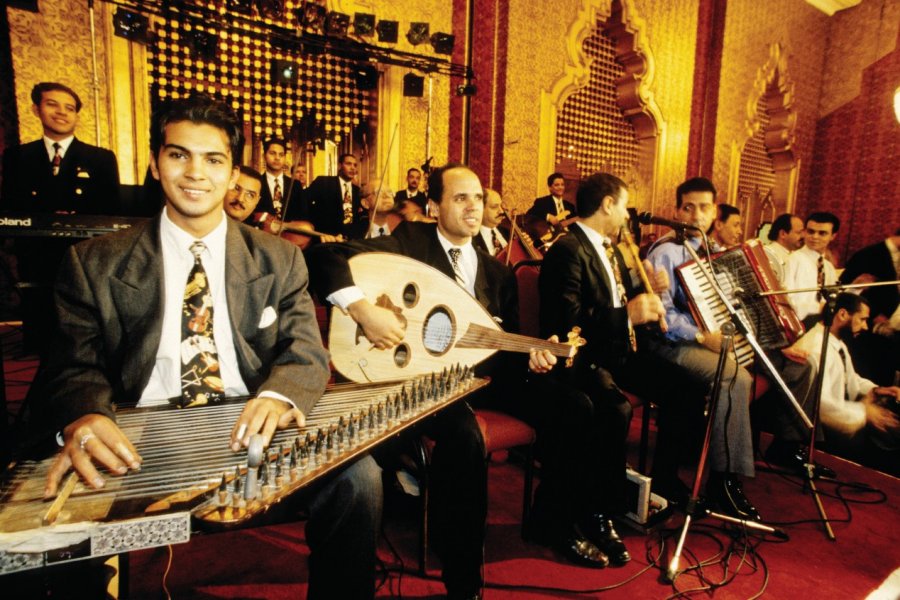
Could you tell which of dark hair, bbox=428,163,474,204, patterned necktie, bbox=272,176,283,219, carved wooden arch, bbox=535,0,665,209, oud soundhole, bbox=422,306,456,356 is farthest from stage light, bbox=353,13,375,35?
oud soundhole, bbox=422,306,456,356

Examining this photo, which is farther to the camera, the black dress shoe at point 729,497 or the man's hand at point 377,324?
the black dress shoe at point 729,497

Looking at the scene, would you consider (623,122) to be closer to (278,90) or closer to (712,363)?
(278,90)

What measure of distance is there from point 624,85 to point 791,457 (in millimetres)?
8346

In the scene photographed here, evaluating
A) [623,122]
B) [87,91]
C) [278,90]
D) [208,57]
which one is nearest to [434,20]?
[278,90]

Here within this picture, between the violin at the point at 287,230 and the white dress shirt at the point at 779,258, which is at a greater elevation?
the violin at the point at 287,230

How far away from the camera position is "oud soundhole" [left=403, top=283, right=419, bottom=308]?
228cm

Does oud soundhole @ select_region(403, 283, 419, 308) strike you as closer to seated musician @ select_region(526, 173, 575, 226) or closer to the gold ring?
the gold ring

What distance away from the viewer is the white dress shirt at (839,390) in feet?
11.2

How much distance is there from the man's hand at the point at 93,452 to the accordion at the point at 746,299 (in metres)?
2.78

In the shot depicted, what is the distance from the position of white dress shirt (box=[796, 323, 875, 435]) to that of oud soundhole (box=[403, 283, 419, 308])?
282cm

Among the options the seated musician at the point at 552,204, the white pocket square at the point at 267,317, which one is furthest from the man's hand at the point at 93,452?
the seated musician at the point at 552,204

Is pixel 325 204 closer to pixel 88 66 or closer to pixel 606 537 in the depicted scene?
pixel 88 66

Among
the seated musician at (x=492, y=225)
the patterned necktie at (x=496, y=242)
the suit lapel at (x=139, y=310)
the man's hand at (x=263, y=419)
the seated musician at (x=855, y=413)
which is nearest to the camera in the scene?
the man's hand at (x=263, y=419)

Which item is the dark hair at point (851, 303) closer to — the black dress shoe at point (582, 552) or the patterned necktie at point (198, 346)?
the black dress shoe at point (582, 552)
